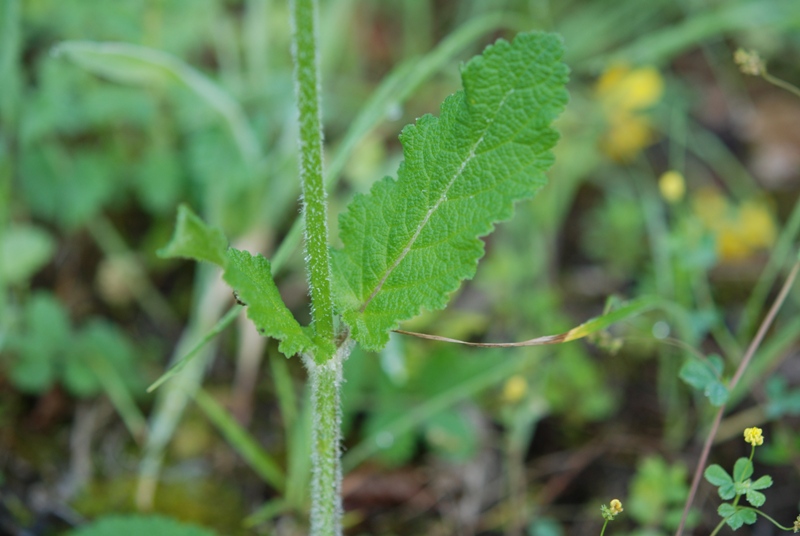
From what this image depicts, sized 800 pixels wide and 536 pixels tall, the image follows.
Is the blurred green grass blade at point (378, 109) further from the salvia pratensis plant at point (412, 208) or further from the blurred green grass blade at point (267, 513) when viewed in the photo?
the blurred green grass blade at point (267, 513)

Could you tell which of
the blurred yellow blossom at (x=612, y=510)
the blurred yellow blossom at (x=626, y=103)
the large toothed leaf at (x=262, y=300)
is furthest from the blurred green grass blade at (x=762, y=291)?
the large toothed leaf at (x=262, y=300)

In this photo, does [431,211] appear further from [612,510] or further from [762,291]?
[762,291]

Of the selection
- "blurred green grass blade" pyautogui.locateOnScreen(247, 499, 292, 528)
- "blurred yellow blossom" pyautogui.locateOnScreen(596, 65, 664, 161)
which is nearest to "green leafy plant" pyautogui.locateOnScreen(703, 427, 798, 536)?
"blurred green grass blade" pyautogui.locateOnScreen(247, 499, 292, 528)

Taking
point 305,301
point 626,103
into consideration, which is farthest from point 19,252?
point 626,103

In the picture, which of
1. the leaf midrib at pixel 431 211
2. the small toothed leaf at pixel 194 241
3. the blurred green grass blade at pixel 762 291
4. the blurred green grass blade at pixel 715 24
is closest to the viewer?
the small toothed leaf at pixel 194 241

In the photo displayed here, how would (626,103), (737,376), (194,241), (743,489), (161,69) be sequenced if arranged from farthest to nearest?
(626,103)
(161,69)
(737,376)
(743,489)
(194,241)

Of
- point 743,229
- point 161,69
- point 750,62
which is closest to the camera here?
point 750,62

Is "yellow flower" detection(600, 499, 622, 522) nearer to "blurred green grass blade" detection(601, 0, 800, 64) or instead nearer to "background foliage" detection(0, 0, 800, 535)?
"background foliage" detection(0, 0, 800, 535)
